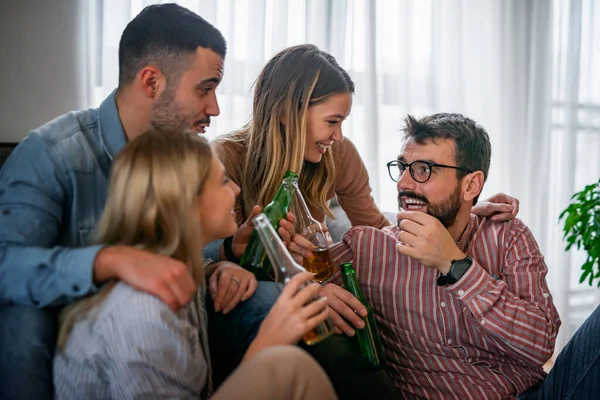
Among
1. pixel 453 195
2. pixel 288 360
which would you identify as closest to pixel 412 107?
pixel 453 195

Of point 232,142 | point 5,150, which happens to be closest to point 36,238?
point 232,142

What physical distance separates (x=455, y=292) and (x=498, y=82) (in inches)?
91.9

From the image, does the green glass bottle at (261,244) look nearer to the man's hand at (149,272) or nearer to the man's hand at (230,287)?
the man's hand at (230,287)

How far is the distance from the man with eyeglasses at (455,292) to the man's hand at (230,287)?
0.20 m

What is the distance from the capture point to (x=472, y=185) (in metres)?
1.79

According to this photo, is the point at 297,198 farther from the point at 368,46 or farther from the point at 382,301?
the point at 368,46

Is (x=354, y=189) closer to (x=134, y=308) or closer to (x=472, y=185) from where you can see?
(x=472, y=185)

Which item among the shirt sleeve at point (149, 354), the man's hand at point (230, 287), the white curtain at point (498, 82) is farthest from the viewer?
the white curtain at point (498, 82)

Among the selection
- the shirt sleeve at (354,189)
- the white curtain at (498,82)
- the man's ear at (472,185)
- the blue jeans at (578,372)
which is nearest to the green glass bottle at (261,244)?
the man's ear at (472,185)

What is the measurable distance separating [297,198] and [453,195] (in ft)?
1.46

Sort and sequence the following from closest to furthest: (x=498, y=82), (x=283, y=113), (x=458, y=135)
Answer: (x=458, y=135) → (x=283, y=113) → (x=498, y=82)

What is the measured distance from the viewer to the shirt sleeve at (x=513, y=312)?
1526 millimetres

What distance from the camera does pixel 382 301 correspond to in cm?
172

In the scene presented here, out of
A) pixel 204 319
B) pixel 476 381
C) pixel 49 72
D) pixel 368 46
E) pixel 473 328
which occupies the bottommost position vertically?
pixel 476 381
